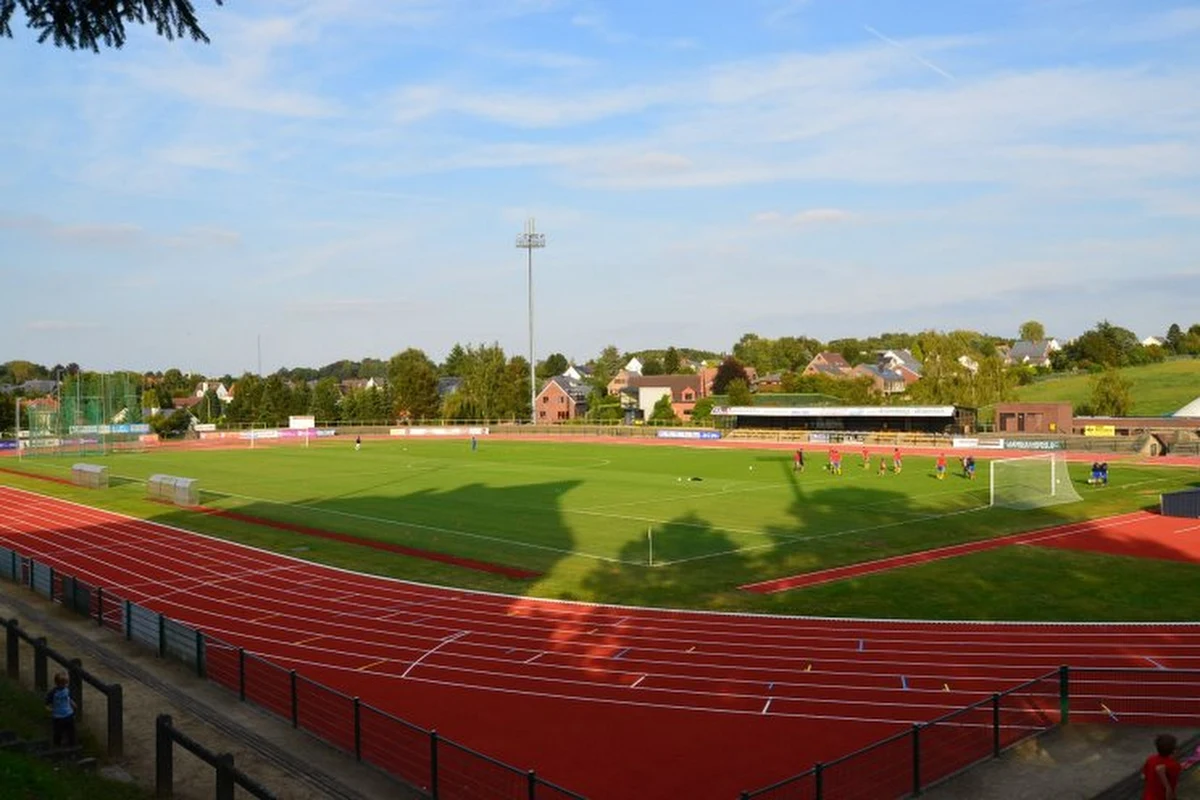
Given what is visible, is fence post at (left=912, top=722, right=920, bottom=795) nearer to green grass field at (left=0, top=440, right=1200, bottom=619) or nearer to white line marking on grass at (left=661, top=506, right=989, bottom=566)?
green grass field at (left=0, top=440, right=1200, bottom=619)

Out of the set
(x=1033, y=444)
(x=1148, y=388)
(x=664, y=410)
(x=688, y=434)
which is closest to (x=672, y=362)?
(x=664, y=410)

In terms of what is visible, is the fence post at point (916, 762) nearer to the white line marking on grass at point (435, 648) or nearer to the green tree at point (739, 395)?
the white line marking on grass at point (435, 648)

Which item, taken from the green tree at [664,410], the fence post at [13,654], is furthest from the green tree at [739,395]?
the fence post at [13,654]

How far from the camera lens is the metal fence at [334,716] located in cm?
1315

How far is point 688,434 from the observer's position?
96125 millimetres

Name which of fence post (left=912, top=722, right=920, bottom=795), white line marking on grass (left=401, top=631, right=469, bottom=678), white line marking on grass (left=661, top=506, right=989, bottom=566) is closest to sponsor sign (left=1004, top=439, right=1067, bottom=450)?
white line marking on grass (left=661, top=506, right=989, bottom=566)

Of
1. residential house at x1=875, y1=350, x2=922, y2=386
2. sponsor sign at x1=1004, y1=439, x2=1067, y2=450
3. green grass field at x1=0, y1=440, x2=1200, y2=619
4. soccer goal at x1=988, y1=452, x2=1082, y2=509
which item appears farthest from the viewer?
residential house at x1=875, y1=350, x2=922, y2=386

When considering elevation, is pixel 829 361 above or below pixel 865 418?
above

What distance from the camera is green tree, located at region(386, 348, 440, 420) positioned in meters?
123

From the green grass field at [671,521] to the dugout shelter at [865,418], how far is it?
15.1 m

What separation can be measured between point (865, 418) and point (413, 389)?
191 feet

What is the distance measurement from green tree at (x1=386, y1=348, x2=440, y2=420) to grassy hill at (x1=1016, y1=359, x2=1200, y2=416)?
234 feet

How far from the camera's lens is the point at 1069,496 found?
46.2 metres

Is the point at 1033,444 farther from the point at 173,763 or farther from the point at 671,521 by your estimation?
the point at 173,763
